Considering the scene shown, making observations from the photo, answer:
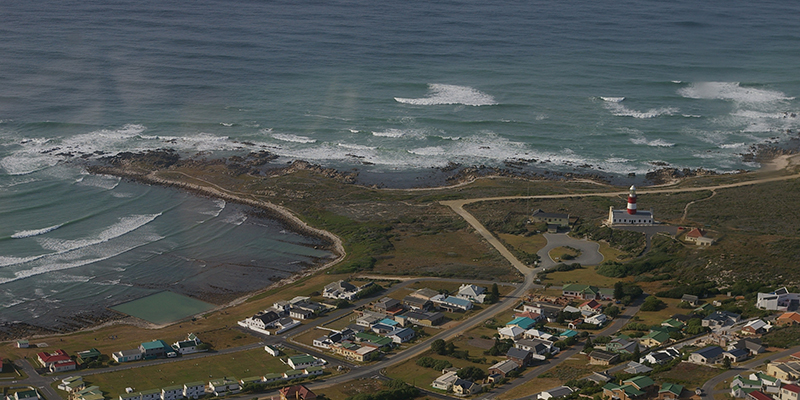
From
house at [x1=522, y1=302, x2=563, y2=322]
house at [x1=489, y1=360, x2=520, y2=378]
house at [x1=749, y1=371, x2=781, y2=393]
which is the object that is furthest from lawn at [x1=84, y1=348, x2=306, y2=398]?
house at [x1=749, y1=371, x2=781, y2=393]

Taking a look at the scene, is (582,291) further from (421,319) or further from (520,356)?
(520,356)

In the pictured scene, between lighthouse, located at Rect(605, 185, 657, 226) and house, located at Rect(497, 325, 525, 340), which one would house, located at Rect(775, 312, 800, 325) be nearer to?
house, located at Rect(497, 325, 525, 340)

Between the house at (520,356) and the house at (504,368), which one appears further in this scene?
the house at (520,356)

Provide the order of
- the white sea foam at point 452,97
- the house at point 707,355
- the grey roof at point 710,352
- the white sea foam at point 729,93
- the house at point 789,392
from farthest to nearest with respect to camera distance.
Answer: the white sea foam at point 729,93
the white sea foam at point 452,97
the grey roof at point 710,352
the house at point 707,355
the house at point 789,392

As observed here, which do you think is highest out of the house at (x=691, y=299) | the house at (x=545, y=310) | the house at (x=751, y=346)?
the house at (x=751, y=346)

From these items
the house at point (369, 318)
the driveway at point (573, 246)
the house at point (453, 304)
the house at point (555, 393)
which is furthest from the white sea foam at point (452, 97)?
the house at point (555, 393)

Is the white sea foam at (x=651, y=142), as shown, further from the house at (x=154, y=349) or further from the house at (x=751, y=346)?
the house at (x=154, y=349)

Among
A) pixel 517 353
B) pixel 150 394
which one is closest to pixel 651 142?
pixel 517 353
